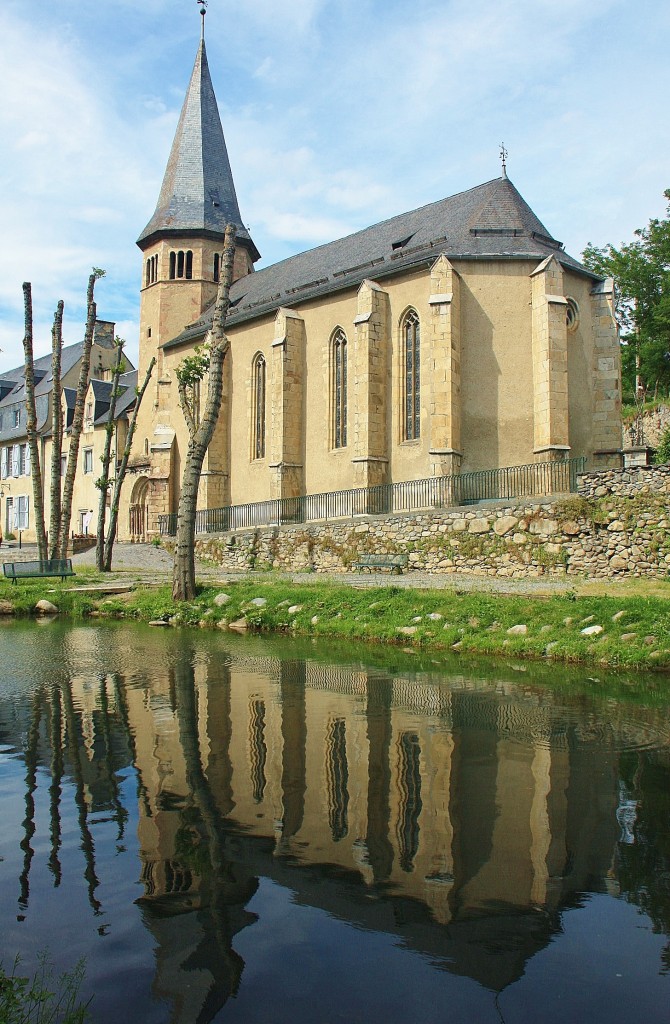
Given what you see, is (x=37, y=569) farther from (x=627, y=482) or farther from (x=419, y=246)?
(x=419, y=246)

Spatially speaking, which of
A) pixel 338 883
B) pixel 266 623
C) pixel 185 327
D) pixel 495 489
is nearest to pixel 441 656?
pixel 266 623

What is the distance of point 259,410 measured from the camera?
37.2 metres

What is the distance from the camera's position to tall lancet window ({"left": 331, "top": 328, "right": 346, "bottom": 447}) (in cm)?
3295

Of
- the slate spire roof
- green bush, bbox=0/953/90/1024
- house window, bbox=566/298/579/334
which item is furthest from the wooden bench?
the slate spire roof

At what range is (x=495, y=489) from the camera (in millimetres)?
25781

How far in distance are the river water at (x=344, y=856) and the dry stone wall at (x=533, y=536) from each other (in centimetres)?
1119

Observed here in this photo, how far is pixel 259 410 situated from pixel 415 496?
1218 centimetres

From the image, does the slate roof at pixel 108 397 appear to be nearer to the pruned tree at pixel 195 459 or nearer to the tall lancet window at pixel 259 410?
the tall lancet window at pixel 259 410

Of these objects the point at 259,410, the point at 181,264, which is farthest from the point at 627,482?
the point at 181,264

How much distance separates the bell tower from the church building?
4.49 meters

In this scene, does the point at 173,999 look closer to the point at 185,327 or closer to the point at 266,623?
the point at 266,623

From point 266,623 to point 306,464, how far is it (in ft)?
61.0

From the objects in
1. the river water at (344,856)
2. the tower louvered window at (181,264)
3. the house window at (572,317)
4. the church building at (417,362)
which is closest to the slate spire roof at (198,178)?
the tower louvered window at (181,264)

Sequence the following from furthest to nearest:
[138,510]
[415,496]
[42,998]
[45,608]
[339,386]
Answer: [138,510] → [339,386] → [415,496] → [45,608] → [42,998]
